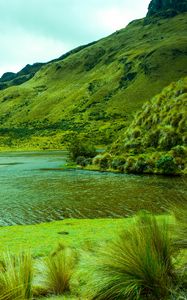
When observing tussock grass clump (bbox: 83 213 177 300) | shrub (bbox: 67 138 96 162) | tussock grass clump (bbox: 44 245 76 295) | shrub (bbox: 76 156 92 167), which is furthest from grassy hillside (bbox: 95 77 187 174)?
tussock grass clump (bbox: 83 213 177 300)

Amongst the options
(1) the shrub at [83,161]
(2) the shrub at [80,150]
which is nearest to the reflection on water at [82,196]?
(1) the shrub at [83,161]

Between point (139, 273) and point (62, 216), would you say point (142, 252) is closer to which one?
point (139, 273)

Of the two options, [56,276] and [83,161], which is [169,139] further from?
[56,276]

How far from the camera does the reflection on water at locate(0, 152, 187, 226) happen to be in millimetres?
39844

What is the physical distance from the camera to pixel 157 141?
94.0 metres

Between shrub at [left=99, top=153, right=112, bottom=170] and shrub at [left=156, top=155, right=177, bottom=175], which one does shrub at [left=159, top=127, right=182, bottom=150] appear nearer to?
shrub at [left=156, top=155, right=177, bottom=175]

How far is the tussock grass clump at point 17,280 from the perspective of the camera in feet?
23.4

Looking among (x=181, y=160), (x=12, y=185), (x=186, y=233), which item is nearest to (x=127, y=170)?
(x=181, y=160)

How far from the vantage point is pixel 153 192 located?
52.7 metres

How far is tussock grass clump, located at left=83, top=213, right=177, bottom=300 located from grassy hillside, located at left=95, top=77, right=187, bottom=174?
66992mm

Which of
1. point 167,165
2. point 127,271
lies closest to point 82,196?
point 167,165

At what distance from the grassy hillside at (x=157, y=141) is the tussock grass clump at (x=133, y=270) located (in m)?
67.0

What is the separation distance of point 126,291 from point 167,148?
83697 millimetres

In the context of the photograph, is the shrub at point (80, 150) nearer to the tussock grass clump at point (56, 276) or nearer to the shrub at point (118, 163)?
the shrub at point (118, 163)
